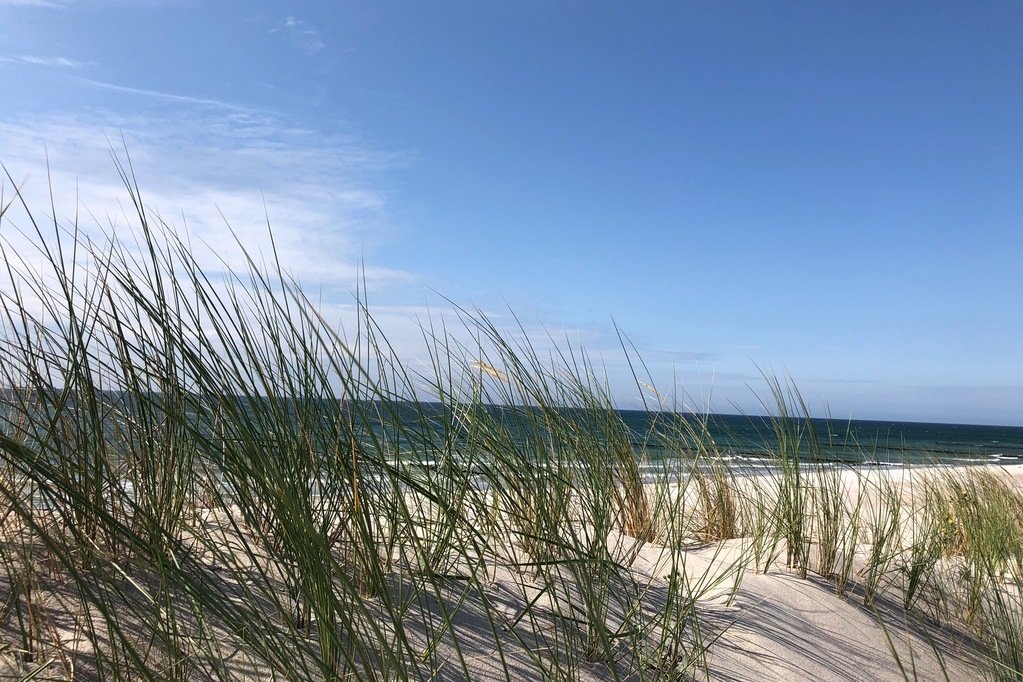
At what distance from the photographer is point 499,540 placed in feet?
6.15

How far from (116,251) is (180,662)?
34.4 inches

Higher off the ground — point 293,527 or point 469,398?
point 469,398

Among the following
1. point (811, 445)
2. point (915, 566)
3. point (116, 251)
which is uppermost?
point (116, 251)

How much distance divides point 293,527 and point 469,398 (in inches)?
38.7

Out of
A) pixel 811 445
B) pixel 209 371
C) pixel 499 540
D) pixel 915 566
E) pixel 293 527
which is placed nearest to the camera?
pixel 293 527

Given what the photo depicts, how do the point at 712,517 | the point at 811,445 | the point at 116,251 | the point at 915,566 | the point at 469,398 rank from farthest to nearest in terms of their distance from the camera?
the point at 712,517, the point at 811,445, the point at 915,566, the point at 469,398, the point at 116,251

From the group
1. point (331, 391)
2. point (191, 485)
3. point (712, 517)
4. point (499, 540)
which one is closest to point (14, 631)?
point (191, 485)

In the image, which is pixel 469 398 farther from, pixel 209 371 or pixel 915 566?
pixel 915 566

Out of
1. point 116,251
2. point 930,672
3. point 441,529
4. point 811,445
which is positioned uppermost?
point 116,251

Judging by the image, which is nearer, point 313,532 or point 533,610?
point 313,532

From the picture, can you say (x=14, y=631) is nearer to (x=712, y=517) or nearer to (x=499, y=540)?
(x=499, y=540)

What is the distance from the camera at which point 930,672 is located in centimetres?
211

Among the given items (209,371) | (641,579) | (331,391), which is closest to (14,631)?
(209,371)

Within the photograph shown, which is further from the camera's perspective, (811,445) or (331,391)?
(811,445)
